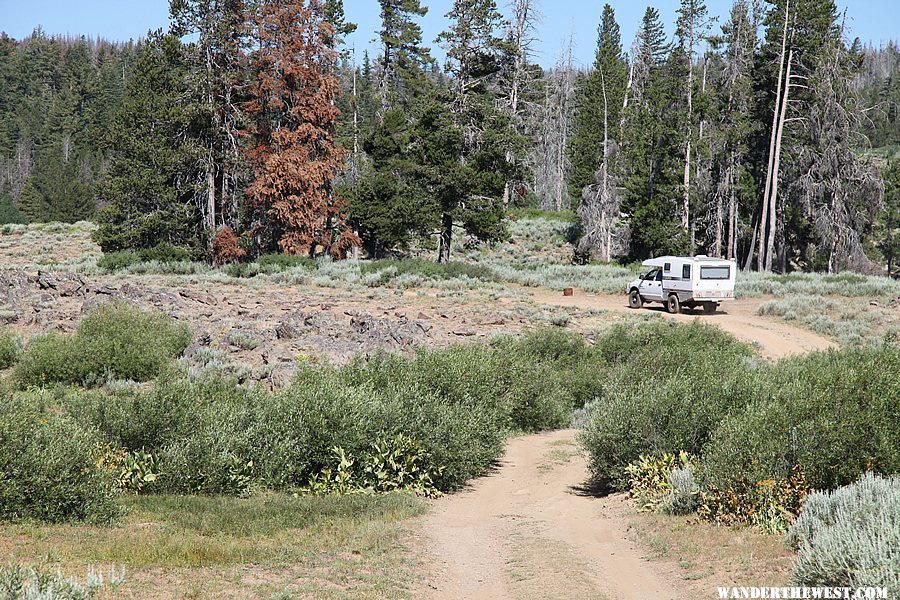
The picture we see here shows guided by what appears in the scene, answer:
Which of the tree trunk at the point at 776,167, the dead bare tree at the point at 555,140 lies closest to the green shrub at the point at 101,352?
the tree trunk at the point at 776,167

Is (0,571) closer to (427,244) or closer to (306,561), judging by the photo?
(306,561)

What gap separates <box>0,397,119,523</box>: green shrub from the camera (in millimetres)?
8180

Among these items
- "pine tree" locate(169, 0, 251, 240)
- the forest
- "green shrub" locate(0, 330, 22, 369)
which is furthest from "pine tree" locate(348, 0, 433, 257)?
"green shrub" locate(0, 330, 22, 369)

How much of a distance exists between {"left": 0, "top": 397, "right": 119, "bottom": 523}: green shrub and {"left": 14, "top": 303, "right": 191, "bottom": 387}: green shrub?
908 cm

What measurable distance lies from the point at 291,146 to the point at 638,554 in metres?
32.7

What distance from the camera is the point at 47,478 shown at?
836cm

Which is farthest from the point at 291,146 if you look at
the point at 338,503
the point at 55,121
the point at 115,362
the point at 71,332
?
the point at 55,121

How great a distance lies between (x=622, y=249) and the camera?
50.8 m

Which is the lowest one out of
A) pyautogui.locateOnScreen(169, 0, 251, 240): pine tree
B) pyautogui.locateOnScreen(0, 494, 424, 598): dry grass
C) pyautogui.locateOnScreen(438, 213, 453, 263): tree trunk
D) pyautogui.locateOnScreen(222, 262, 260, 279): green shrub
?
pyautogui.locateOnScreen(0, 494, 424, 598): dry grass

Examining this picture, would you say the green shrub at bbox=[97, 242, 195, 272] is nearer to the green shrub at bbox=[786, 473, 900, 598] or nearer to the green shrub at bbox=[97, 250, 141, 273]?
the green shrub at bbox=[97, 250, 141, 273]

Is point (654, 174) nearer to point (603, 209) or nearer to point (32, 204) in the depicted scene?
point (603, 209)

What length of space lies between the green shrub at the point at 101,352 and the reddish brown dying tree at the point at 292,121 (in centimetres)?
1873

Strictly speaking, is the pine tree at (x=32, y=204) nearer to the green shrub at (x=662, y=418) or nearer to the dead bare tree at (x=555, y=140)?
the dead bare tree at (x=555, y=140)

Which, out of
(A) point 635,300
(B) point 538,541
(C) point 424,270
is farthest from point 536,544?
(C) point 424,270
